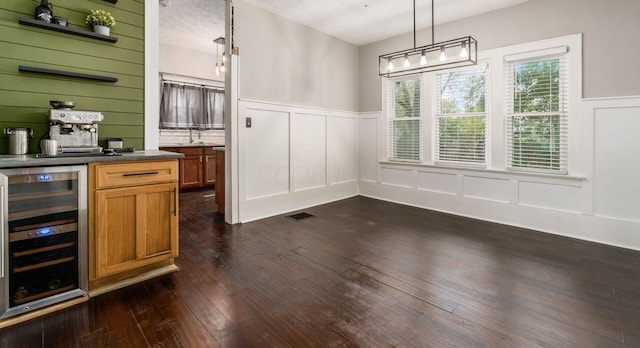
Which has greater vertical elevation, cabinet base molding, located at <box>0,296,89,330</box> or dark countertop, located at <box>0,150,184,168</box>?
dark countertop, located at <box>0,150,184,168</box>

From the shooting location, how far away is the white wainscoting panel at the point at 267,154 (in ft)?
13.9

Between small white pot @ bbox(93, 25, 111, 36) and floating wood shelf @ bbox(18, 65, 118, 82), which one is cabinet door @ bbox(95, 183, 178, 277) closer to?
floating wood shelf @ bbox(18, 65, 118, 82)

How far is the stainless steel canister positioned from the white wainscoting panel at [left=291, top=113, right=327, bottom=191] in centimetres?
305

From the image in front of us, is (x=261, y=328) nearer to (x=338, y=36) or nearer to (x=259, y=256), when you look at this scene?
(x=259, y=256)

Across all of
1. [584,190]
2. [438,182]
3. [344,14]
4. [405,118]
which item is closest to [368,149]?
[405,118]

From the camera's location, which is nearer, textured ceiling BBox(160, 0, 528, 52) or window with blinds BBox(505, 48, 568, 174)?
window with blinds BBox(505, 48, 568, 174)

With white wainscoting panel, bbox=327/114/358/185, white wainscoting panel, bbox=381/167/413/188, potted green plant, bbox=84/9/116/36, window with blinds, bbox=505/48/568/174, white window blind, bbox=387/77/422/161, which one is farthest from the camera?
white wainscoting panel, bbox=327/114/358/185

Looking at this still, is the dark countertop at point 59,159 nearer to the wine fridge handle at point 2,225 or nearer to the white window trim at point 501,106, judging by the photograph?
the wine fridge handle at point 2,225

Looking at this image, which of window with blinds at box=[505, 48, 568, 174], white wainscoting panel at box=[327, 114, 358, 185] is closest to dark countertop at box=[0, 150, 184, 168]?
white wainscoting panel at box=[327, 114, 358, 185]

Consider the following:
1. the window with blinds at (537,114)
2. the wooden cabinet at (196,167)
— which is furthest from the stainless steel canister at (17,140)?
the window with blinds at (537,114)

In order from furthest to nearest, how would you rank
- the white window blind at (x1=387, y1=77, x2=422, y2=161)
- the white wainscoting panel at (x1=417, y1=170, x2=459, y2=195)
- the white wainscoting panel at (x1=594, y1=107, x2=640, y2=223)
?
the white window blind at (x1=387, y1=77, x2=422, y2=161) → the white wainscoting panel at (x1=417, y1=170, x2=459, y2=195) → the white wainscoting panel at (x1=594, y1=107, x2=640, y2=223)

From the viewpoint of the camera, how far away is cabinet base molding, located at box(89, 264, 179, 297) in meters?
2.23

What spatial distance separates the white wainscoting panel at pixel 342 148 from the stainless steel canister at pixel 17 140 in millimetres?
3895

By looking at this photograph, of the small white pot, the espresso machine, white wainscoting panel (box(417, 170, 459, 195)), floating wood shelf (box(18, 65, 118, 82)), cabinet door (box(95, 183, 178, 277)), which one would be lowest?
cabinet door (box(95, 183, 178, 277))
